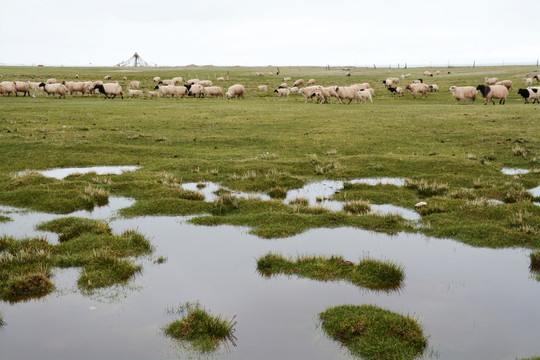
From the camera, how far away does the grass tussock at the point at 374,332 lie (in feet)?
18.6

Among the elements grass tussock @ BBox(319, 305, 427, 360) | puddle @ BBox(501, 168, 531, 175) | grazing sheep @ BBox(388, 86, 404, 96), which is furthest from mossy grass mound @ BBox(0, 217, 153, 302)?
grazing sheep @ BBox(388, 86, 404, 96)

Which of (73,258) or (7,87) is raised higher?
(7,87)

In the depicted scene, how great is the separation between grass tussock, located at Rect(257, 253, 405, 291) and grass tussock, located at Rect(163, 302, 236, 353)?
2035mm

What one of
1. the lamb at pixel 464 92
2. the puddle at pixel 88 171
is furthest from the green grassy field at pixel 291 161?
the lamb at pixel 464 92

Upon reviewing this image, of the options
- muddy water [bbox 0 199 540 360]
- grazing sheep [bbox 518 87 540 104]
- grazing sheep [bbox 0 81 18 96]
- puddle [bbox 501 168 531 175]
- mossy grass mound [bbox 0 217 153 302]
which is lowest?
muddy water [bbox 0 199 540 360]

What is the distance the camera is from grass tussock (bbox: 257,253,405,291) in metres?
7.83

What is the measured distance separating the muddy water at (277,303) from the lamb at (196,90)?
51.1 metres

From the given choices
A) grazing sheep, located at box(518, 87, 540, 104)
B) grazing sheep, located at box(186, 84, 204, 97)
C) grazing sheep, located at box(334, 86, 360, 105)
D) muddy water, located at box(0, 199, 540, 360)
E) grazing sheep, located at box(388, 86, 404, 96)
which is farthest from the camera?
grazing sheep, located at box(388, 86, 404, 96)

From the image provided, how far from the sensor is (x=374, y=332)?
6031mm

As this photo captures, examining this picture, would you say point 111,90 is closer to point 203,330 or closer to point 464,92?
point 464,92

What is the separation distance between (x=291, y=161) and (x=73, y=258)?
11.1 meters

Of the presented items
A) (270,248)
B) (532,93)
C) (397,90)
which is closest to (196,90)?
(397,90)

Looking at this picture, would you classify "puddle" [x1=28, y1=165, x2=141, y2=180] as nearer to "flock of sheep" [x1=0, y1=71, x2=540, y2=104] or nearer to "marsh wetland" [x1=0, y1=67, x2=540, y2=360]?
"marsh wetland" [x1=0, y1=67, x2=540, y2=360]

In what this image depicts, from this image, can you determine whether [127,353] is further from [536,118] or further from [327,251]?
[536,118]
